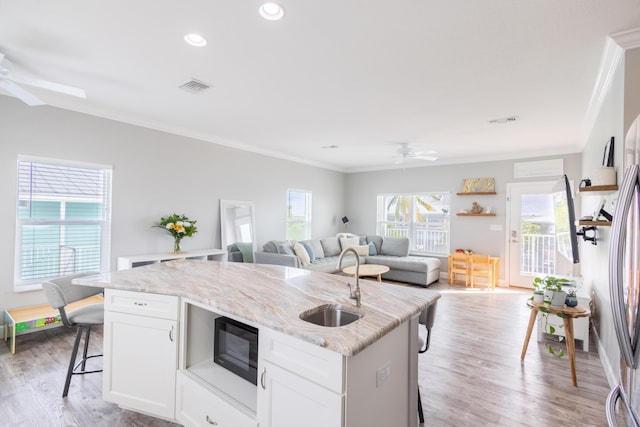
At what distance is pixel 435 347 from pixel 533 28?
2916mm

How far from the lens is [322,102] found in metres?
3.43

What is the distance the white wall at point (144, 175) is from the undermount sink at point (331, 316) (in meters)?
3.52

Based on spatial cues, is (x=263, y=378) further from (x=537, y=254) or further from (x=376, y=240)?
(x=537, y=254)

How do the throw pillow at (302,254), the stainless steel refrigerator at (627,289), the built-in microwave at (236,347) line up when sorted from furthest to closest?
the throw pillow at (302,254)
the built-in microwave at (236,347)
the stainless steel refrigerator at (627,289)

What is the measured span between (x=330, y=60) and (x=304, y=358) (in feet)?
7.24

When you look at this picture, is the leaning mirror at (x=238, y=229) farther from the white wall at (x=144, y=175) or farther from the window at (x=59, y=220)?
the window at (x=59, y=220)

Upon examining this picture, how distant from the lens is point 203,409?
1.75m

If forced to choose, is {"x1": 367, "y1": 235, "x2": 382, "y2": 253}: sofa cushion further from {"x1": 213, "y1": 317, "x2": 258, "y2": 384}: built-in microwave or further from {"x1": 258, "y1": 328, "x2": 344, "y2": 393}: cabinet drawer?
{"x1": 258, "y1": 328, "x2": 344, "y2": 393}: cabinet drawer

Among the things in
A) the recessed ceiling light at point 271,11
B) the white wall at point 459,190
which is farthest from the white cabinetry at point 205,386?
the white wall at point 459,190

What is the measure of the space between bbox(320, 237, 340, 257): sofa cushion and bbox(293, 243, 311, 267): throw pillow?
3.36 ft

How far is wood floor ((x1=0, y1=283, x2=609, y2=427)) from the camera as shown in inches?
82.0

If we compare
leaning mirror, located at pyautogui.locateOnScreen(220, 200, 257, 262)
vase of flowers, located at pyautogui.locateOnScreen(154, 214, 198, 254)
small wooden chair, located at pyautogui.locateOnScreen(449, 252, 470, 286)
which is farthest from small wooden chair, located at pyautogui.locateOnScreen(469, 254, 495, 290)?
vase of flowers, located at pyautogui.locateOnScreen(154, 214, 198, 254)

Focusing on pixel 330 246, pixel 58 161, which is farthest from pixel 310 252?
pixel 58 161

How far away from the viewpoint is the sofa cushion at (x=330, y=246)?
6761mm
